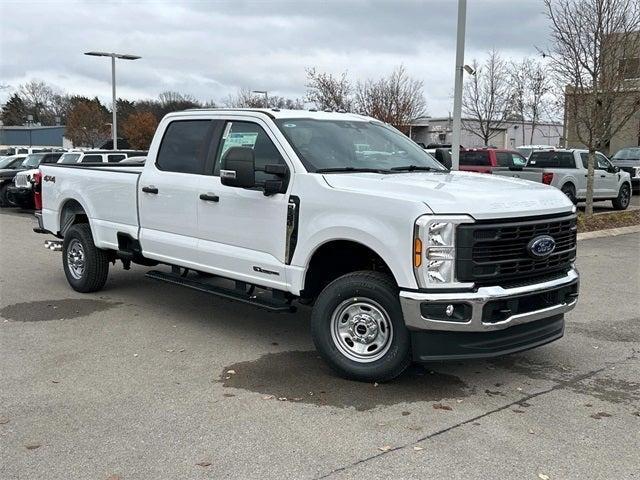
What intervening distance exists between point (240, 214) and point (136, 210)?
1.70 m

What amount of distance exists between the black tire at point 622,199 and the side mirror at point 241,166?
15.9 m

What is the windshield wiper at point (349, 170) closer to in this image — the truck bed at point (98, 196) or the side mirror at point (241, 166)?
the side mirror at point (241, 166)

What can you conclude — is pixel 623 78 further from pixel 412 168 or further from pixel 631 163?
pixel 631 163

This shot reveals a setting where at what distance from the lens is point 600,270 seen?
32.8 feet

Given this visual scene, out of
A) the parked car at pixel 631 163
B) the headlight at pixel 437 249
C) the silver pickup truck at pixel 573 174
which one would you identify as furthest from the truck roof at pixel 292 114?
the parked car at pixel 631 163

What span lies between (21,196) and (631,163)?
830 inches

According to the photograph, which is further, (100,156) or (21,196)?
(21,196)

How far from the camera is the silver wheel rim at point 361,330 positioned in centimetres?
496

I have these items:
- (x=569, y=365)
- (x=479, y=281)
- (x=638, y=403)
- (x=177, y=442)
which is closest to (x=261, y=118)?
(x=479, y=281)

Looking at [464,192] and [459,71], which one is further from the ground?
[459,71]

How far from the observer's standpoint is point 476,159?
19359mm

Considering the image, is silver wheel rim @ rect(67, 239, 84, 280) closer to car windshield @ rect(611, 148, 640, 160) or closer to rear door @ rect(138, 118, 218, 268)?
rear door @ rect(138, 118, 218, 268)

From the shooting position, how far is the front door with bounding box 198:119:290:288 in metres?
5.54

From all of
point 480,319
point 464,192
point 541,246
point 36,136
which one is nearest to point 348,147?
point 464,192
